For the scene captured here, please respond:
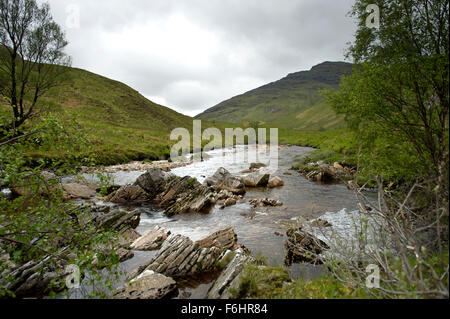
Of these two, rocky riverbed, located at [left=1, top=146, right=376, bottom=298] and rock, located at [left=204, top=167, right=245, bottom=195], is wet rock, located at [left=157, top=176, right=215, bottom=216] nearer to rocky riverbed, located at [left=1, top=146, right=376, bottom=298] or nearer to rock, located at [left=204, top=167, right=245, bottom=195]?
rocky riverbed, located at [left=1, top=146, right=376, bottom=298]

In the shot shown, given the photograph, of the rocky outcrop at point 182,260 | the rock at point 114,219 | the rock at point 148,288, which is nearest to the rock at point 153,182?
the rock at point 114,219

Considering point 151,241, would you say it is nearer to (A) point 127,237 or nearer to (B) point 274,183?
(A) point 127,237

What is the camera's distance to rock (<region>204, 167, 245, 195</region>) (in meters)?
22.3

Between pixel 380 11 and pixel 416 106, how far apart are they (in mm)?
5071

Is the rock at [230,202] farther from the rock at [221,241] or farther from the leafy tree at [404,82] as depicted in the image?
the leafy tree at [404,82]

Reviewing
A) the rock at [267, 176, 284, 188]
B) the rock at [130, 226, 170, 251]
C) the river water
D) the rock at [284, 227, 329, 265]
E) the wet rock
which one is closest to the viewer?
the rock at [284, 227, 329, 265]

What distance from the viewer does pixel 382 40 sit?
11.0m

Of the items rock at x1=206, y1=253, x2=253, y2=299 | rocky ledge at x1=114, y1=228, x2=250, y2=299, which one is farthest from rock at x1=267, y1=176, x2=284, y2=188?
rock at x1=206, y1=253, x2=253, y2=299

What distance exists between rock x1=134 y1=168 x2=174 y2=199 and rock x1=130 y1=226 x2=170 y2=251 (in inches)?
376

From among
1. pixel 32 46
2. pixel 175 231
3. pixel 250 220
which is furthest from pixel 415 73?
pixel 32 46

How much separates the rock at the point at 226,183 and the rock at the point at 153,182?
4.47m

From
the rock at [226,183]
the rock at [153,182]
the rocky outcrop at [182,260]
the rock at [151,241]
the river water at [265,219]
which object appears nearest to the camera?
the rocky outcrop at [182,260]

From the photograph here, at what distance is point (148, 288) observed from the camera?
7.28 metres

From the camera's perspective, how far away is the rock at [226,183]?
22328 millimetres
